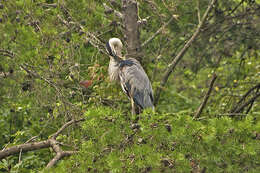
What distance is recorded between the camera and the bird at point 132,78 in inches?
216

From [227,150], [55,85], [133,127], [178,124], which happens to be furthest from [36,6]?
[227,150]

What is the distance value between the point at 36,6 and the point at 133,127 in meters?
2.94

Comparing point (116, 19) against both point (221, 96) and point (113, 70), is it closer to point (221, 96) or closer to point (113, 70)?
point (113, 70)

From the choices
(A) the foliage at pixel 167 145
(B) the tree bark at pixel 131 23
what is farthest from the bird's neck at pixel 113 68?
(A) the foliage at pixel 167 145

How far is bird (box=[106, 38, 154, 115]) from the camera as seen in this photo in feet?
18.0

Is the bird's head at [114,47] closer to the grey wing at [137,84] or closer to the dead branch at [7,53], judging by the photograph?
the grey wing at [137,84]

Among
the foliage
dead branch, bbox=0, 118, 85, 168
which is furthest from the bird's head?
the foliage

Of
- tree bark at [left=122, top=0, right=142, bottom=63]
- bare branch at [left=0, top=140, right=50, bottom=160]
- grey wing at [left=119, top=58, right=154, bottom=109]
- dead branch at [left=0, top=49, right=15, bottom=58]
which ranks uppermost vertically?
tree bark at [left=122, top=0, right=142, bottom=63]

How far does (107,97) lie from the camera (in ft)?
17.6

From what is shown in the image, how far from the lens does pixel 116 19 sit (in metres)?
5.79

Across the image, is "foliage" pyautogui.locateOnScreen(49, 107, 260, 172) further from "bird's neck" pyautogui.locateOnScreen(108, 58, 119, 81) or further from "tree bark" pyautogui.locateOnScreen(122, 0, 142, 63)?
"bird's neck" pyautogui.locateOnScreen(108, 58, 119, 81)

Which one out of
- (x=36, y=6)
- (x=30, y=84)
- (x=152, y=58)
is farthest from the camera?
(x=152, y=58)

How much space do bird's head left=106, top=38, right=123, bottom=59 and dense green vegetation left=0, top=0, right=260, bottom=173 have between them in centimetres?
15

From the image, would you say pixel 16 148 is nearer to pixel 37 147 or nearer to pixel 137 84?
pixel 37 147
